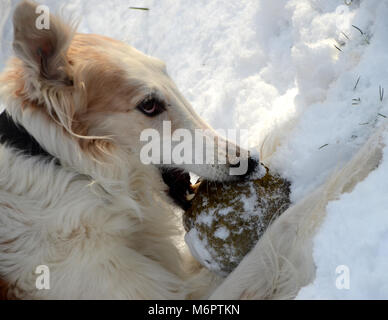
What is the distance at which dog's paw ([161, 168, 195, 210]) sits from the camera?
2.81 m

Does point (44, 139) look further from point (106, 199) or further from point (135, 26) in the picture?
point (135, 26)

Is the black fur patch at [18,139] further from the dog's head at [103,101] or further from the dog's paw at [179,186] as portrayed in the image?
the dog's paw at [179,186]

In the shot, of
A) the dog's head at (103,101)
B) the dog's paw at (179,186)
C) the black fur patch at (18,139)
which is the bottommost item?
the dog's paw at (179,186)

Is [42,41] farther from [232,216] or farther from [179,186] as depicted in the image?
[232,216]

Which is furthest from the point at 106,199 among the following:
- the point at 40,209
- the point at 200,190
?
the point at 200,190

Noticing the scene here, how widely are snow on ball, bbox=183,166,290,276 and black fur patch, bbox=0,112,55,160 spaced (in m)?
0.96

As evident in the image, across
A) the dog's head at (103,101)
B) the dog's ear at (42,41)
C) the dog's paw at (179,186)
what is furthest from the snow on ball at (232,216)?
the dog's ear at (42,41)

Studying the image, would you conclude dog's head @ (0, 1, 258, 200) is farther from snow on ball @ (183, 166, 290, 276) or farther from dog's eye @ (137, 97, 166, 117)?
snow on ball @ (183, 166, 290, 276)

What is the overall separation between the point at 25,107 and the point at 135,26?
3328 mm

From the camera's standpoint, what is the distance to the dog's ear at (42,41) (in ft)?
7.40

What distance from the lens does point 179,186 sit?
9.35 ft

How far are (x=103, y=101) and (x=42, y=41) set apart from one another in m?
0.46

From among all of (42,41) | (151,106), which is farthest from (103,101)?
(42,41)

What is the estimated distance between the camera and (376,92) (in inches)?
106
